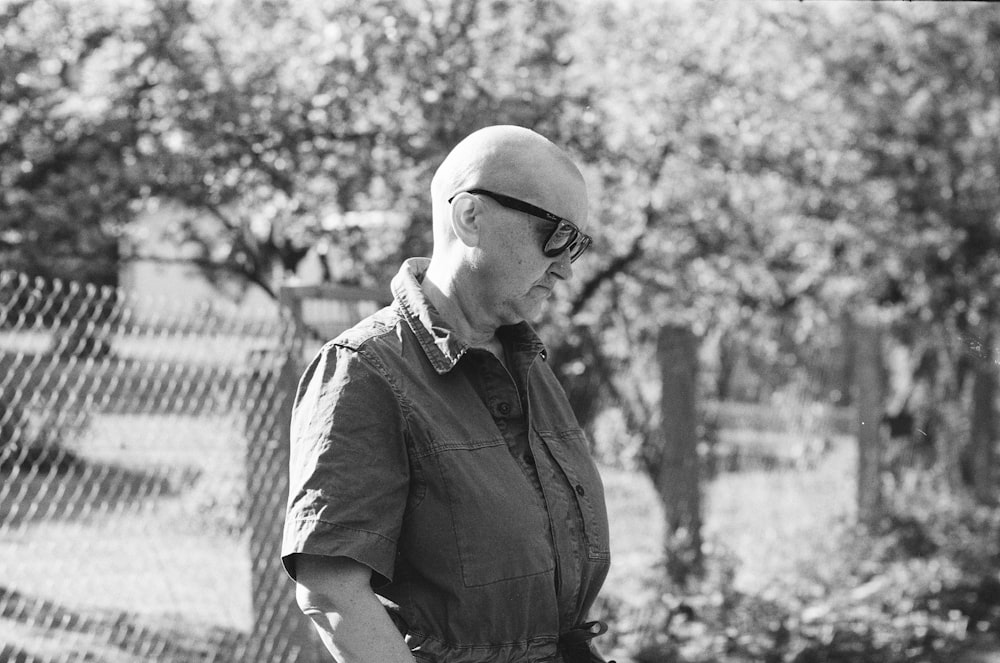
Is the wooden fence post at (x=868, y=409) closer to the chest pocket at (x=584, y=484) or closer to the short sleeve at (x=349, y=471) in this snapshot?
the chest pocket at (x=584, y=484)

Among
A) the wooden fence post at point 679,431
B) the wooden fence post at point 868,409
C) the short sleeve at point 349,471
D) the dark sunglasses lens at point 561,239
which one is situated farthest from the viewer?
the wooden fence post at point 868,409

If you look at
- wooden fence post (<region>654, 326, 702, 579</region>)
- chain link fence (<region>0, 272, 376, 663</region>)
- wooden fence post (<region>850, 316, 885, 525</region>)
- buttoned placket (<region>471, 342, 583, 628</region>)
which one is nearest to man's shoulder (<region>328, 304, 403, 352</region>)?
buttoned placket (<region>471, 342, 583, 628</region>)

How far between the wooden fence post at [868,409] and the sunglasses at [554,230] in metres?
6.02

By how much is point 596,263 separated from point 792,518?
8.16 feet

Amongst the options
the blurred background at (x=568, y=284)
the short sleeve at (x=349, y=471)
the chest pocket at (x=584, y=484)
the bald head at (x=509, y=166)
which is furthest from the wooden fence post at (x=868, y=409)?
the short sleeve at (x=349, y=471)

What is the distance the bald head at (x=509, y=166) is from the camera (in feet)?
5.77

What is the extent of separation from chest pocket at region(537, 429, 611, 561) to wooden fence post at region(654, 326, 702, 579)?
3.93 metres

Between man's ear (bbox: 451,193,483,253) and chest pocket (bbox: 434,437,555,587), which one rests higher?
man's ear (bbox: 451,193,483,253)

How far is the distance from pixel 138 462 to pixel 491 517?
124 inches

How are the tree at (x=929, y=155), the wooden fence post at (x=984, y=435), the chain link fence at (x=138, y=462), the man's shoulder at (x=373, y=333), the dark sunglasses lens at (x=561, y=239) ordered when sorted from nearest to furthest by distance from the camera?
the man's shoulder at (x=373, y=333)
the dark sunglasses lens at (x=561, y=239)
the chain link fence at (x=138, y=462)
the tree at (x=929, y=155)
the wooden fence post at (x=984, y=435)

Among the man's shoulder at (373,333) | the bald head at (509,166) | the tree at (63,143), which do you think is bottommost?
the tree at (63,143)

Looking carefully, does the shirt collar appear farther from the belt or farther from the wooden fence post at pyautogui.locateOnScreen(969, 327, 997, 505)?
the wooden fence post at pyautogui.locateOnScreen(969, 327, 997, 505)

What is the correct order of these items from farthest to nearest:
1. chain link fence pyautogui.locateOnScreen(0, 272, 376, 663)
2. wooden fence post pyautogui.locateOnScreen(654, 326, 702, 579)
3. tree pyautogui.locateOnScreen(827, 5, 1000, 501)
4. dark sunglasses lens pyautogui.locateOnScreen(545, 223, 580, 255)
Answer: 1. tree pyautogui.locateOnScreen(827, 5, 1000, 501)
2. wooden fence post pyautogui.locateOnScreen(654, 326, 702, 579)
3. chain link fence pyautogui.locateOnScreen(0, 272, 376, 663)
4. dark sunglasses lens pyautogui.locateOnScreen(545, 223, 580, 255)

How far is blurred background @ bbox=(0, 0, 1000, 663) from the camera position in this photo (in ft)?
13.6
